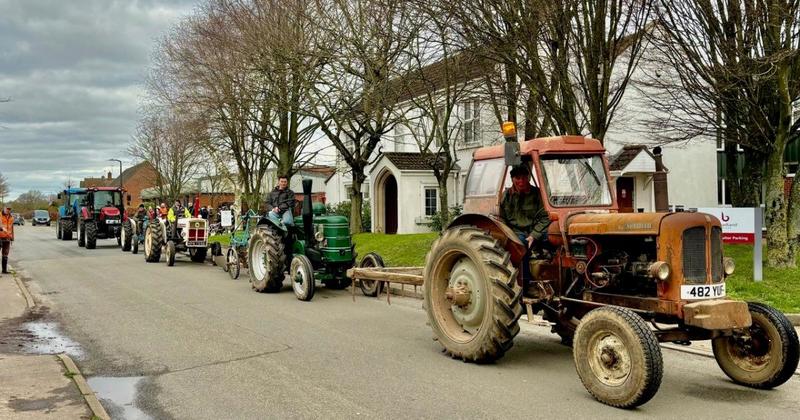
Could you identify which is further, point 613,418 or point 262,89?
point 262,89

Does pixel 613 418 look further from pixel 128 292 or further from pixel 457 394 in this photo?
pixel 128 292

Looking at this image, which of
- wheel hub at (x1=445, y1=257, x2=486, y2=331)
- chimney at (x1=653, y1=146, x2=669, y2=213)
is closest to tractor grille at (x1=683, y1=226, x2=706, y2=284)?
chimney at (x1=653, y1=146, x2=669, y2=213)

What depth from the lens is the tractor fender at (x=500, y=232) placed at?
24.6 feet

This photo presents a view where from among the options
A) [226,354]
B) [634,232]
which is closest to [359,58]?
[226,354]

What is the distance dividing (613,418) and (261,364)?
383 centimetres

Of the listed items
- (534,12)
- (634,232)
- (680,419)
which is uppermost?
(534,12)

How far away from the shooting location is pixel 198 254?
2152cm

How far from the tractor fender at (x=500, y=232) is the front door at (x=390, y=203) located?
22151 millimetres

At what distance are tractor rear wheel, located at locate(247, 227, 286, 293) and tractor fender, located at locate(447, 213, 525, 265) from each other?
6178mm

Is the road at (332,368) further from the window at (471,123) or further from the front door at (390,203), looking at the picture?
the front door at (390,203)

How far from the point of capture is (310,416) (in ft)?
18.9

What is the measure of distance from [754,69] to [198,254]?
16.1m

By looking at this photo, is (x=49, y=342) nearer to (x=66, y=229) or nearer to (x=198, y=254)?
(x=198, y=254)

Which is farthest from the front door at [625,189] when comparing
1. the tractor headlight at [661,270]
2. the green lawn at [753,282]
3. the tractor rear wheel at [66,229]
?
the tractor rear wheel at [66,229]
